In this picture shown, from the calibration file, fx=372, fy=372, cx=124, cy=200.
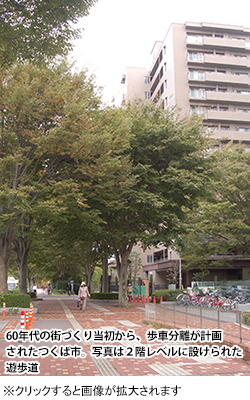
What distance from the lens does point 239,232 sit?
31000 millimetres

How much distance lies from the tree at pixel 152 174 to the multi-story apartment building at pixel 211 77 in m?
25.5

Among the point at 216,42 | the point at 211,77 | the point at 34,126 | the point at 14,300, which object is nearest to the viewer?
the point at 34,126

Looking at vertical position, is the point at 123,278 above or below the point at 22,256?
below

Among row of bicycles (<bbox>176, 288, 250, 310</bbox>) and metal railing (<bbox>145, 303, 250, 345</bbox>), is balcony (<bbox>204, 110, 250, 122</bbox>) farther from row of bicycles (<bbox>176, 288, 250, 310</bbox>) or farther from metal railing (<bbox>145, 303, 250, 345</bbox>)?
metal railing (<bbox>145, 303, 250, 345</bbox>)

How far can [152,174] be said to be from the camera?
2342cm

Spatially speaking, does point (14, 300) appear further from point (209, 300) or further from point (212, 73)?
point (212, 73)

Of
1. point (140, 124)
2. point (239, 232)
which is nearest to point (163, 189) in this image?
point (140, 124)

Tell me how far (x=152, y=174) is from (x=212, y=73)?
35895 mm

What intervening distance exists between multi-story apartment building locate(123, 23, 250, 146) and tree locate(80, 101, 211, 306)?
2856cm

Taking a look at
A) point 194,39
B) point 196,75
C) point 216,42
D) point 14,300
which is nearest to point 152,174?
point 14,300

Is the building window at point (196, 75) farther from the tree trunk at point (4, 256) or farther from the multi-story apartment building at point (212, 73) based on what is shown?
the tree trunk at point (4, 256)

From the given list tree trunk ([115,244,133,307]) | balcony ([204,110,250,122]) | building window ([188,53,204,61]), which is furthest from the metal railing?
building window ([188,53,204,61])

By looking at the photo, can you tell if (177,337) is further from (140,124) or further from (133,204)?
(140,124)

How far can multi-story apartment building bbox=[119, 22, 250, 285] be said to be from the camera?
5169 centimetres
